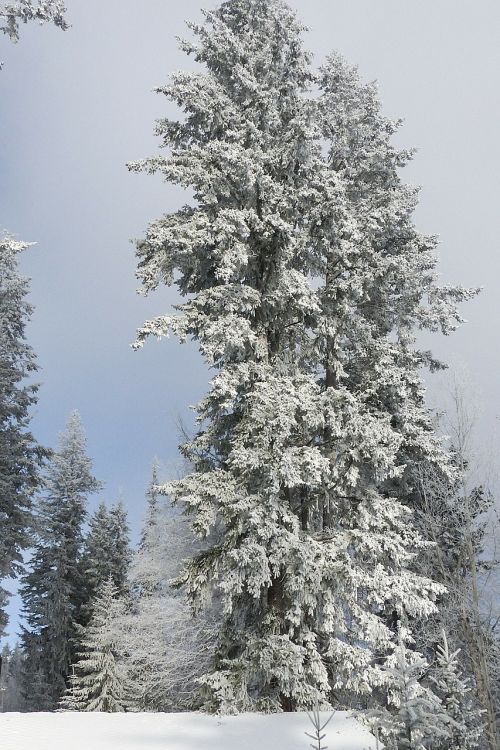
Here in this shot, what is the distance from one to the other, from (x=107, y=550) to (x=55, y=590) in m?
3.88

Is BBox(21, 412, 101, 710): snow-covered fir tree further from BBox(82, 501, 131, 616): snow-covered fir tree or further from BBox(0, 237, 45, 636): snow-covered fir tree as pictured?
BBox(0, 237, 45, 636): snow-covered fir tree

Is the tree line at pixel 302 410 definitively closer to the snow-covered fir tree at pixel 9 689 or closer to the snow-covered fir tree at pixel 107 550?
the snow-covered fir tree at pixel 107 550

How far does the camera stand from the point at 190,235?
11.0 m

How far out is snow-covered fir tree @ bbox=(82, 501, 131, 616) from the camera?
2909 centimetres

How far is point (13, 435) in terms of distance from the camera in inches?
790

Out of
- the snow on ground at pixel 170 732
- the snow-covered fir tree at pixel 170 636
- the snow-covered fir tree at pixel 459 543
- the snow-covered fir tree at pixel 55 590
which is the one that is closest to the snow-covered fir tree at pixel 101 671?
the snow-covered fir tree at pixel 55 590

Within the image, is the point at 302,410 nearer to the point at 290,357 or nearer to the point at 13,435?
the point at 290,357

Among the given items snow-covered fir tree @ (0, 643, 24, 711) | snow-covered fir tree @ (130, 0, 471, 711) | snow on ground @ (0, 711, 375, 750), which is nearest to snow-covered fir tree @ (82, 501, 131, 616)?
snow-covered fir tree @ (0, 643, 24, 711)

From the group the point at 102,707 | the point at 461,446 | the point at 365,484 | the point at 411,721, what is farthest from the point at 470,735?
the point at 102,707

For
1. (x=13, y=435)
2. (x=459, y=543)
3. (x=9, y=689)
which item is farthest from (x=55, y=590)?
(x=9, y=689)

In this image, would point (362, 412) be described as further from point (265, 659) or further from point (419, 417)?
point (265, 659)

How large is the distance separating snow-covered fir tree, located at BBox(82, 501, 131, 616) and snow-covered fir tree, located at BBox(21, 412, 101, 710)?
538 millimetres

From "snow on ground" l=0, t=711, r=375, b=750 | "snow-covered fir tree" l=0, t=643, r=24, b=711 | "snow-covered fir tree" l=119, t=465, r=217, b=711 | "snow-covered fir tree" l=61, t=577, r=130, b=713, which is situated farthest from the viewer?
"snow-covered fir tree" l=0, t=643, r=24, b=711

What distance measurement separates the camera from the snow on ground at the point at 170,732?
6.86 metres
